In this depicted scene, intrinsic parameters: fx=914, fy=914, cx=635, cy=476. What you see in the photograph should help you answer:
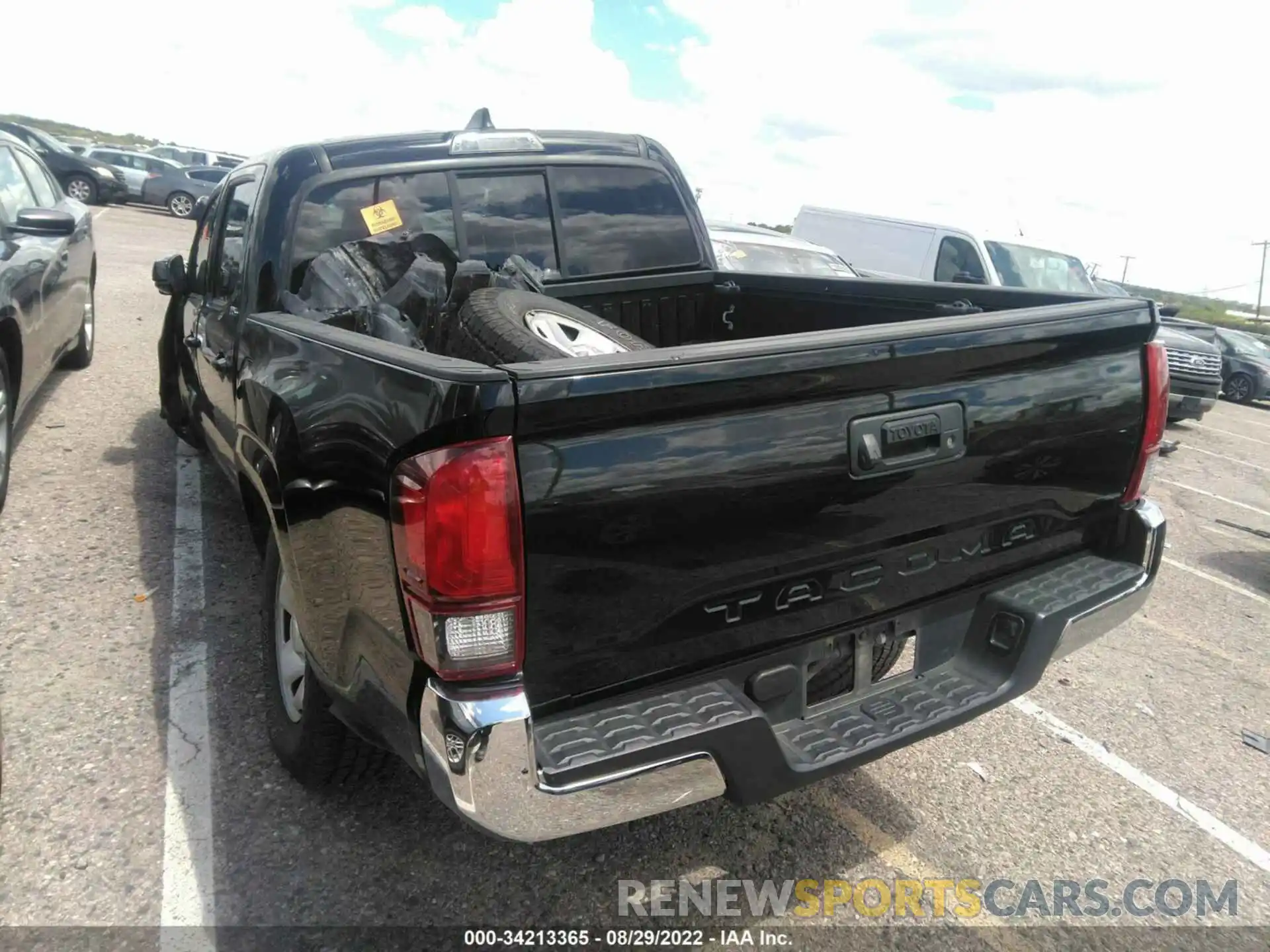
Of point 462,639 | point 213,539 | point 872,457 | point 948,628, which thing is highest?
point 872,457

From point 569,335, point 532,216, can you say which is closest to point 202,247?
point 532,216

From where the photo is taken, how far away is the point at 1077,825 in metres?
3.04

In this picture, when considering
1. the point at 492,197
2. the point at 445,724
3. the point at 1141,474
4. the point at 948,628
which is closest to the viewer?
the point at 445,724

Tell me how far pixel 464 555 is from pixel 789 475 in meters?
0.76

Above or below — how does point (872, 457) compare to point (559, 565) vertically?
above

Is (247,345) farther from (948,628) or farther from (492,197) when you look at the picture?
(948,628)

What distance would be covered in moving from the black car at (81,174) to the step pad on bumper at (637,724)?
24.3 meters

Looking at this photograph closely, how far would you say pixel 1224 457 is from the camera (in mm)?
11461

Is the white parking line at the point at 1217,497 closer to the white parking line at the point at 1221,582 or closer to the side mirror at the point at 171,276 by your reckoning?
the white parking line at the point at 1221,582

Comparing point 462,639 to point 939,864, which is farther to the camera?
point 939,864

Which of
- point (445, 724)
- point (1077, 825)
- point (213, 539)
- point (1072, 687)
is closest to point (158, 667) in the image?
point (213, 539)

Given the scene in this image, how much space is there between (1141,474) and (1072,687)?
1.64 m

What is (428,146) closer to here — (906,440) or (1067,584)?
(906,440)

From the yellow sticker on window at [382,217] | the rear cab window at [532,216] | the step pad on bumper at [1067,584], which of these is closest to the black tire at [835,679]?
the step pad on bumper at [1067,584]
